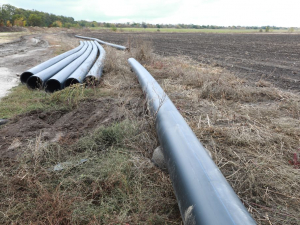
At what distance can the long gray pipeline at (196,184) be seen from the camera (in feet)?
4.43

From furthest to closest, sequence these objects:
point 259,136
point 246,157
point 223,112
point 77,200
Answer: point 223,112
point 259,136
point 246,157
point 77,200

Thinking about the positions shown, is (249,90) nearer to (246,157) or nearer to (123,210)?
(246,157)

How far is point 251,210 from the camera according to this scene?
186cm

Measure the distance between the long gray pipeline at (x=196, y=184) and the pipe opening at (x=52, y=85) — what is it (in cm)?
369

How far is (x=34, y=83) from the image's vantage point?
17.9 feet

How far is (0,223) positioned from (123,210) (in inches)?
38.5

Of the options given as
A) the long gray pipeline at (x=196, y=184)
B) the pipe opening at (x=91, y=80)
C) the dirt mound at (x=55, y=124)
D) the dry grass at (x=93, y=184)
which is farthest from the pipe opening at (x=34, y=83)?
the long gray pipeline at (x=196, y=184)

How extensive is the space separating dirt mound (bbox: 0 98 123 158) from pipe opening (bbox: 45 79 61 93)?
1.25 m

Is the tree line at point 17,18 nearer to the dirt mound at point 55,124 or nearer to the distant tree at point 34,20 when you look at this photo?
the distant tree at point 34,20

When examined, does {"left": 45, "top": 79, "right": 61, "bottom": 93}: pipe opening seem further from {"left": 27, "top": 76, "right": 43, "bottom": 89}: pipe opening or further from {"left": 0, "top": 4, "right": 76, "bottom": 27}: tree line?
{"left": 0, "top": 4, "right": 76, "bottom": 27}: tree line

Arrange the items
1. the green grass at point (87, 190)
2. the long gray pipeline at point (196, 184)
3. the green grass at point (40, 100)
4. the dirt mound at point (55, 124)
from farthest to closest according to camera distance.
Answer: the green grass at point (40, 100), the dirt mound at point (55, 124), the green grass at point (87, 190), the long gray pipeline at point (196, 184)

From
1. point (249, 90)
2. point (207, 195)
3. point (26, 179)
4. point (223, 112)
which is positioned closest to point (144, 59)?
point (249, 90)

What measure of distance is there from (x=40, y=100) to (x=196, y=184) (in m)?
3.94

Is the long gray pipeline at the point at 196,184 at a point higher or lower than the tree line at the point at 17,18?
lower
